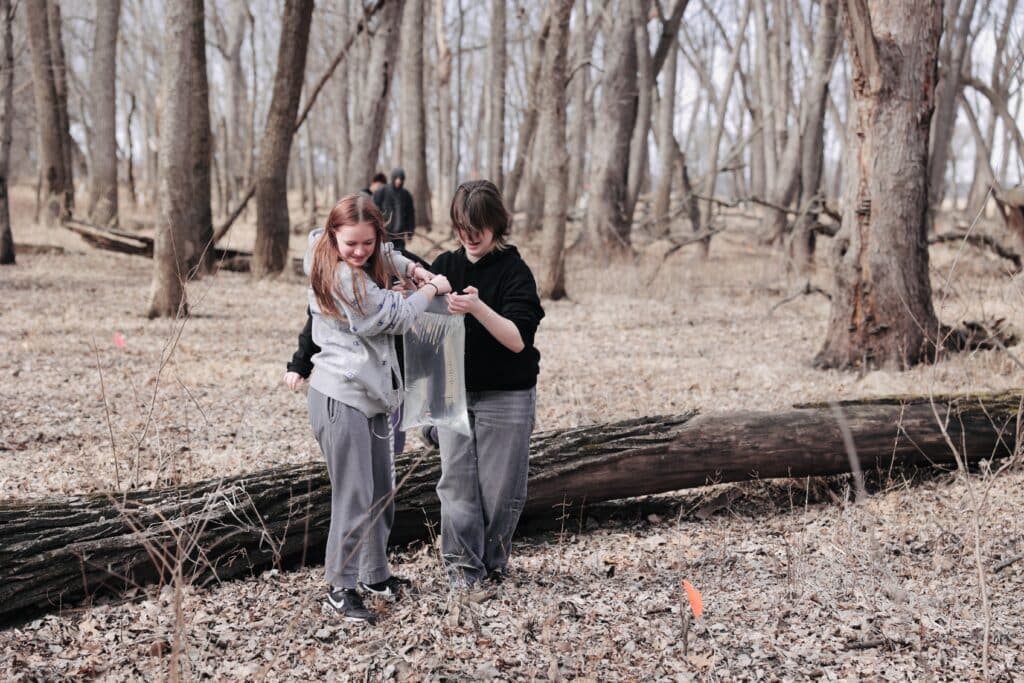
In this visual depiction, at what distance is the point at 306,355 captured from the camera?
3.73 m

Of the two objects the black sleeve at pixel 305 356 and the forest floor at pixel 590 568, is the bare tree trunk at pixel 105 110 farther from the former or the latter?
the black sleeve at pixel 305 356

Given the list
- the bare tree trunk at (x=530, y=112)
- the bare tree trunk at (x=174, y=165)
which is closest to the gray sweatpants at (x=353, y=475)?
the bare tree trunk at (x=174, y=165)

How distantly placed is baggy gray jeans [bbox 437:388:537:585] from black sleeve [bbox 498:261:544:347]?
1.02ft

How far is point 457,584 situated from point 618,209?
46.5 ft

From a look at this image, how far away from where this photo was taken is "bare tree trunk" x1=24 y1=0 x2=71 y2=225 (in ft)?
55.7

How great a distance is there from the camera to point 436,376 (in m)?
3.62

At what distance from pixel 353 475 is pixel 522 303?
0.93 meters

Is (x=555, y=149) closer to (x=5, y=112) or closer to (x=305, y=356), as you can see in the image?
(x=5, y=112)

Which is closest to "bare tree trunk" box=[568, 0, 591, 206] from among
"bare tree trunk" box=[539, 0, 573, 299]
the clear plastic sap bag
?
"bare tree trunk" box=[539, 0, 573, 299]

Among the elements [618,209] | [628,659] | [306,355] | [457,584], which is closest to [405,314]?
[306,355]

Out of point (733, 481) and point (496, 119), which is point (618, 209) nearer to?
point (496, 119)

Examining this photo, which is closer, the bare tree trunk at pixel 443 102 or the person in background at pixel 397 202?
the person in background at pixel 397 202

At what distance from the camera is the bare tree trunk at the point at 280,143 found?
44.9ft

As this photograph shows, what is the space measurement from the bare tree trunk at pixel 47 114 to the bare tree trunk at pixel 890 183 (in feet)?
47.2
